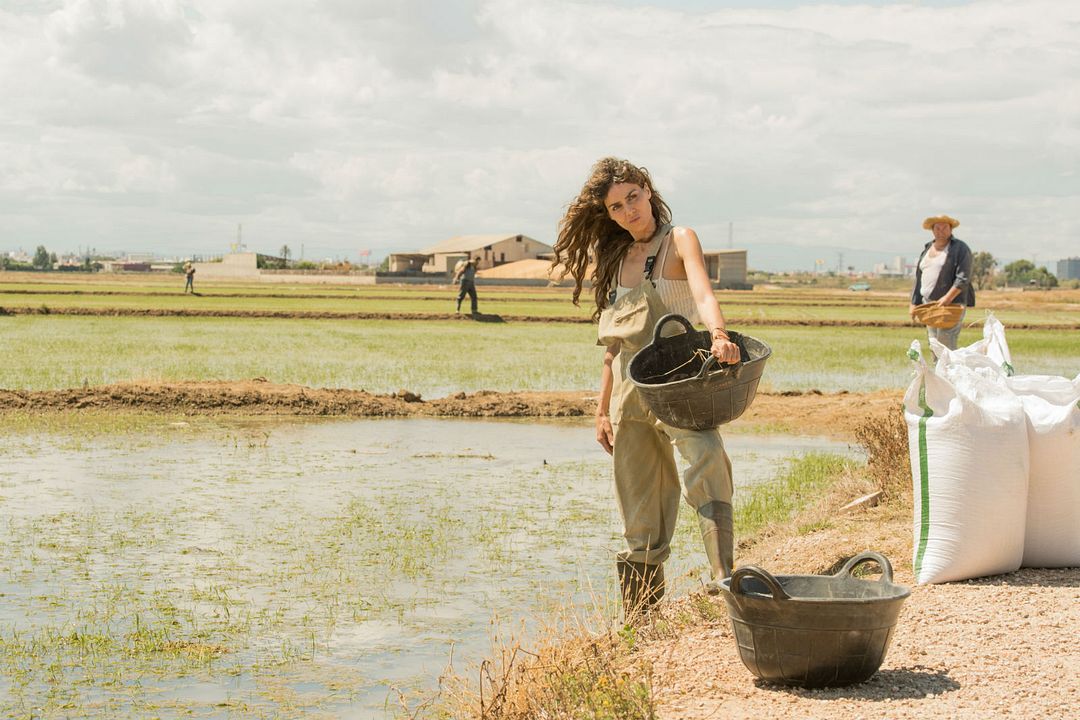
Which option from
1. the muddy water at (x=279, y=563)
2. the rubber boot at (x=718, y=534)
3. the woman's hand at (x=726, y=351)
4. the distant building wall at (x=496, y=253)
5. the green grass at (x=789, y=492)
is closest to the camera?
the woman's hand at (x=726, y=351)

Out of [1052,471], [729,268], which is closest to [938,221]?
[1052,471]

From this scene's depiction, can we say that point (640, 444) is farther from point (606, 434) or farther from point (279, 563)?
point (279, 563)

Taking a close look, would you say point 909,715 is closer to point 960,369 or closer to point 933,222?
point 960,369

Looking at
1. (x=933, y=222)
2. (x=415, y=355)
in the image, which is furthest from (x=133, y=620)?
(x=415, y=355)

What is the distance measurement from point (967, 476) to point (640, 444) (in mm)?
1384

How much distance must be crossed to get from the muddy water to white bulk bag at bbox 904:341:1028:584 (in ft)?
4.56

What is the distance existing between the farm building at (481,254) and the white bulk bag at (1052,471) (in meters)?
82.5

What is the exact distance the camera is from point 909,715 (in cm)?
386

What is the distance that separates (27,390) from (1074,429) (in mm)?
12553

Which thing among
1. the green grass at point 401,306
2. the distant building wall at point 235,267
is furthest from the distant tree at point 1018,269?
the green grass at point 401,306

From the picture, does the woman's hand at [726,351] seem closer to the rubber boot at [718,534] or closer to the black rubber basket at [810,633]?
the rubber boot at [718,534]

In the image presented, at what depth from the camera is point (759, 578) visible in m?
4.04

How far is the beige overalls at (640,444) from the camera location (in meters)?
5.18

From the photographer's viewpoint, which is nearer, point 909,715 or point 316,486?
point 909,715
